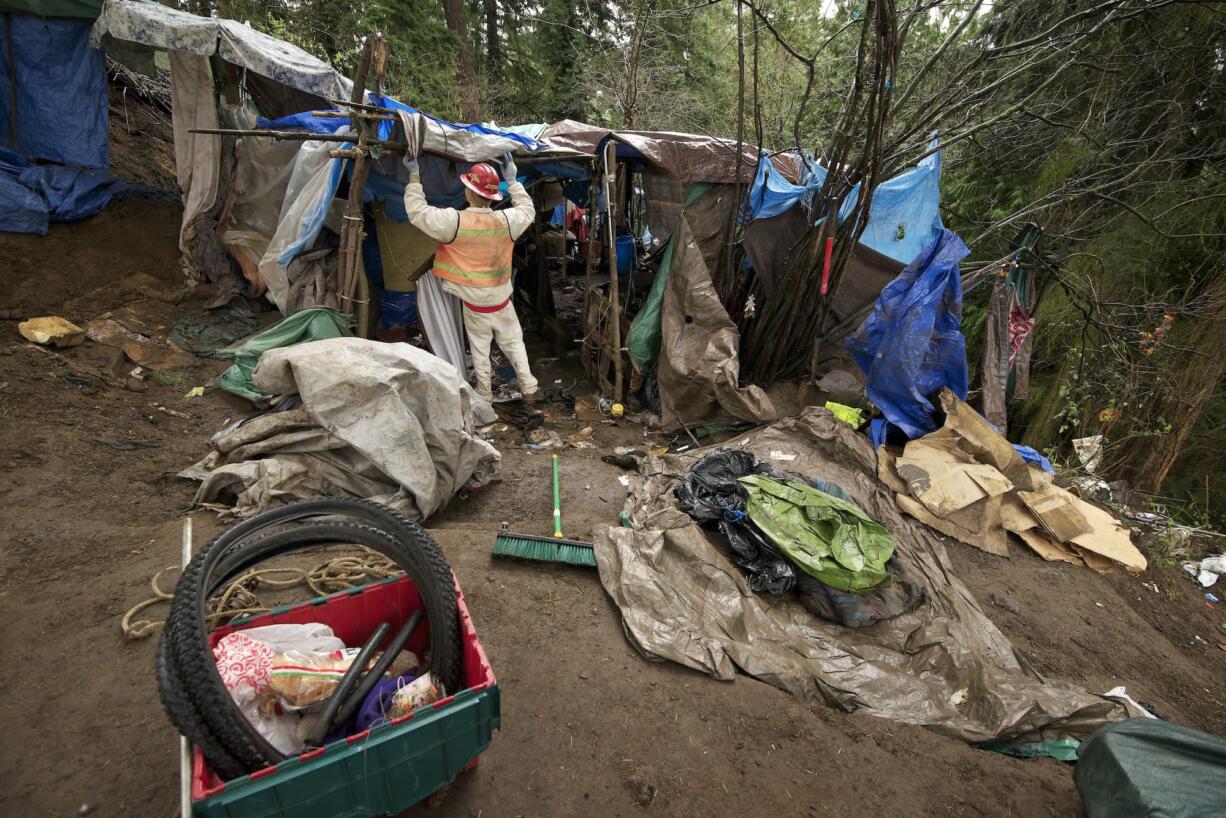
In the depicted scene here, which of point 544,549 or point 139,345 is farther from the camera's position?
point 139,345

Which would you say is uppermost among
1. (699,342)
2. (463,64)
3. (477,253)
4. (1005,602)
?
(463,64)

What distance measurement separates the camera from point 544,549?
116 inches

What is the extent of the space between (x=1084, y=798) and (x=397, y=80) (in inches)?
471

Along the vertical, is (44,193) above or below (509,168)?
below

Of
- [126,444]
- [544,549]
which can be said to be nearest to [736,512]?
[544,549]

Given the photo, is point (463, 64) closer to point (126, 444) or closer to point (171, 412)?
point (171, 412)

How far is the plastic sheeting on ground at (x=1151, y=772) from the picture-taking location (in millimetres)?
1631

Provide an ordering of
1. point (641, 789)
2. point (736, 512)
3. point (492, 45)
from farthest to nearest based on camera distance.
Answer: point (492, 45) → point (736, 512) → point (641, 789)

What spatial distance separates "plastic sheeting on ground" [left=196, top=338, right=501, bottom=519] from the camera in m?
3.15

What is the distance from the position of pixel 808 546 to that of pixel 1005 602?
1.57 metres

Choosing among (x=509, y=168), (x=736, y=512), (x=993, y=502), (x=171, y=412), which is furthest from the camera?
(x=509, y=168)

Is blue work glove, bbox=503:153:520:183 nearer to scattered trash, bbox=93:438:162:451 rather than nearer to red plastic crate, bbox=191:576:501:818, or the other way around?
scattered trash, bbox=93:438:162:451

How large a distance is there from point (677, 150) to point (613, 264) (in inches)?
47.2

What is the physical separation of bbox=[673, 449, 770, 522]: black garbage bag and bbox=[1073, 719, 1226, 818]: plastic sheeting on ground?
1730 millimetres
